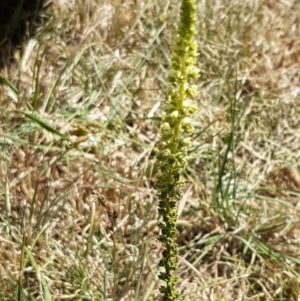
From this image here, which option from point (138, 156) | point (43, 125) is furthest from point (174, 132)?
point (138, 156)

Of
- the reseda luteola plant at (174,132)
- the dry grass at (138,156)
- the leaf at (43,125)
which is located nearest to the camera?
the reseda luteola plant at (174,132)

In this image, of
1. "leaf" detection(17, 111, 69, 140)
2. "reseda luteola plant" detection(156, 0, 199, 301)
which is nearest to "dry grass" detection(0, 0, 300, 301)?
"leaf" detection(17, 111, 69, 140)

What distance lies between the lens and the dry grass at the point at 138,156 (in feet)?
7.43

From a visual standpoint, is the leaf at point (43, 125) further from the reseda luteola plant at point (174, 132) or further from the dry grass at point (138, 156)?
the reseda luteola plant at point (174, 132)

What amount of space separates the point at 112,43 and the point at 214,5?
1.71 ft

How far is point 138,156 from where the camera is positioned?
271 cm

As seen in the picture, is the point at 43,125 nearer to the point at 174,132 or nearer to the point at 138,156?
the point at 138,156

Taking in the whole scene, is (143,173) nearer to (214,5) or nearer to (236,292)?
(236,292)

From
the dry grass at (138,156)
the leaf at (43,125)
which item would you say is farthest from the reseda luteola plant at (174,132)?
the leaf at (43,125)

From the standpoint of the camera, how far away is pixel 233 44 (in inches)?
122

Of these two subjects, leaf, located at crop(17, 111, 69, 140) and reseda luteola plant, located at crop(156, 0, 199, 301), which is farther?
leaf, located at crop(17, 111, 69, 140)

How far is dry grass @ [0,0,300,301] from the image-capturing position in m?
2.27

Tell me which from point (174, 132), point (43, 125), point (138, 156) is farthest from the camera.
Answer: point (138, 156)

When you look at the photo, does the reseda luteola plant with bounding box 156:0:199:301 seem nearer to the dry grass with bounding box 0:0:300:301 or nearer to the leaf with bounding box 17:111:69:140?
the dry grass with bounding box 0:0:300:301
